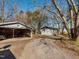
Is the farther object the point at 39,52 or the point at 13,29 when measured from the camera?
the point at 13,29

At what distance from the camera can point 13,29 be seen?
27.2 metres

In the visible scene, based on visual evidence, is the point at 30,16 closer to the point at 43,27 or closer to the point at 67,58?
the point at 43,27

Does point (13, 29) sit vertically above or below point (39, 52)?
above

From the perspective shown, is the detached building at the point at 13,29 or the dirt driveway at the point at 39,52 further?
the detached building at the point at 13,29

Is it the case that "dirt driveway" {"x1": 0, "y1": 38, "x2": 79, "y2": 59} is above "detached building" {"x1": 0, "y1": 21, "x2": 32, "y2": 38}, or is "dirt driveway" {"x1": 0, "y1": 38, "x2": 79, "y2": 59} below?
below

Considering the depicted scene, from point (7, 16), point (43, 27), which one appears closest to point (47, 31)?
point (43, 27)

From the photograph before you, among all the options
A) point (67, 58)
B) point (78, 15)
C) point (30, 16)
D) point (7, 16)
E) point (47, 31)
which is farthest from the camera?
point (30, 16)

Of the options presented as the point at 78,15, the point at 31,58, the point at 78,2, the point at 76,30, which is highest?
the point at 78,2

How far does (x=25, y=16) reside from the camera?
61.6m

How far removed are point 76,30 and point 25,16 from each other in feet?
141

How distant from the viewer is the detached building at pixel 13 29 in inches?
1030

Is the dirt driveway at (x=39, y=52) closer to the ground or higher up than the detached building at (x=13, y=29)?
closer to the ground

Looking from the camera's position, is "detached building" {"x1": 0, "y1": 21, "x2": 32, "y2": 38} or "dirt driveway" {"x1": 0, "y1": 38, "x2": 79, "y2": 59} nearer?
"dirt driveway" {"x1": 0, "y1": 38, "x2": 79, "y2": 59}

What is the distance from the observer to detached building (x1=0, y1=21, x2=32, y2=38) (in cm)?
2617
